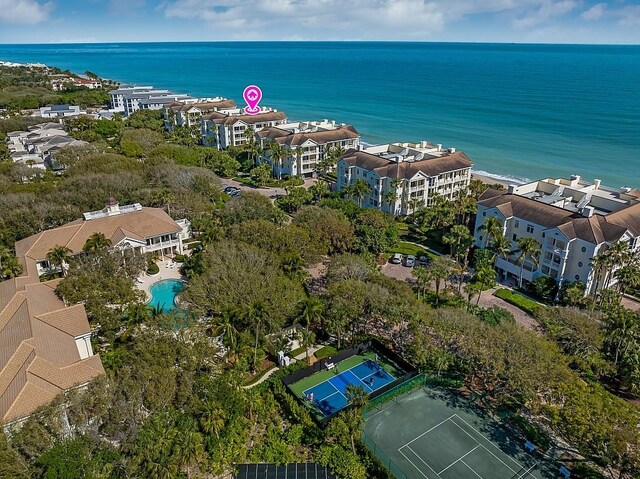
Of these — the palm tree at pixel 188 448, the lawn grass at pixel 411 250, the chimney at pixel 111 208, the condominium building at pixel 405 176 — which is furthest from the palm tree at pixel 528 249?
the chimney at pixel 111 208

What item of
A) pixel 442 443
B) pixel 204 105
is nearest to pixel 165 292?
pixel 442 443

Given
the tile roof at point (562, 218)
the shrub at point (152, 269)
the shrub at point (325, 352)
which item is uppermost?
the tile roof at point (562, 218)

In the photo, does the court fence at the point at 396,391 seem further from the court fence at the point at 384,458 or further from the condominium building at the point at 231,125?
the condominium building at the point at 231,125

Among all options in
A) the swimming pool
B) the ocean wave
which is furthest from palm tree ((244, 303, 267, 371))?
the ocean wave

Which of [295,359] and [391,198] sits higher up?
[391,198]

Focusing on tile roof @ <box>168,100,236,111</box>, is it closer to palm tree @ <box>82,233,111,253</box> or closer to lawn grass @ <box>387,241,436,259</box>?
palm tree @ <box>82,233,111,253</box>

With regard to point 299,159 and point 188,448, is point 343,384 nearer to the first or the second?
point 188,448
